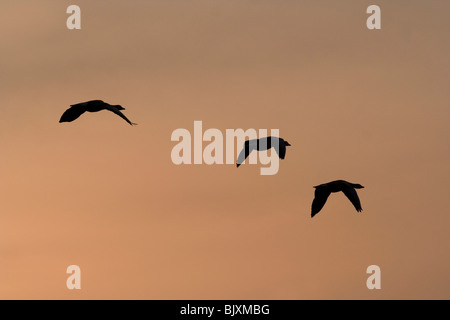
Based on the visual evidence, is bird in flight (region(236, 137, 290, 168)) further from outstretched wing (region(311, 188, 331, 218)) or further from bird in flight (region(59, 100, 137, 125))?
bird in flight (region(59, 100, 137, 125))

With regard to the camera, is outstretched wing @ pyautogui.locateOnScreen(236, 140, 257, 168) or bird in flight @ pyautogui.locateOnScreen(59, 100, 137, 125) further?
outstretched wing @ pyautogui.locateOnScreen(236, 140, 257, 168)

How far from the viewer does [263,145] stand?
71.1 m

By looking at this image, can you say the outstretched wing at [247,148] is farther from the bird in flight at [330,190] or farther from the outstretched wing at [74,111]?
the outstretched wing at [74,111]

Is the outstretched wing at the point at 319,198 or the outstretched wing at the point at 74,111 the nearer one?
the outstretched wing at the point at 74,111

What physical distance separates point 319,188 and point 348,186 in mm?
1968

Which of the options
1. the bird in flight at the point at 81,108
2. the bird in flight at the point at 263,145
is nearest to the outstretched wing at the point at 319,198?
the bird in flight at the point at 263,145

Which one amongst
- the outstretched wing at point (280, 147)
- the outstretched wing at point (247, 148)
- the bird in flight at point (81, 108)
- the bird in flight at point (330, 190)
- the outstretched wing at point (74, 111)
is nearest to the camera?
the bird in flight at point (81, 108)

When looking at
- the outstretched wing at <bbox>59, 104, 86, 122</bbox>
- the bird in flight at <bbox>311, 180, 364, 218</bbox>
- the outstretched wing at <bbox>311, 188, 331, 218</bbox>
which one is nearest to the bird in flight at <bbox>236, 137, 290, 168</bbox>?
the bird in flight at <bbox>311, 180, 364, 218</bbox>

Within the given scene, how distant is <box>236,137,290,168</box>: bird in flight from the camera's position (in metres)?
69.8

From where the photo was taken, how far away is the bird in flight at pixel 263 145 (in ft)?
229

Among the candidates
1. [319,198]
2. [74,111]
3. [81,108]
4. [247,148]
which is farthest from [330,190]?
[74,111]
